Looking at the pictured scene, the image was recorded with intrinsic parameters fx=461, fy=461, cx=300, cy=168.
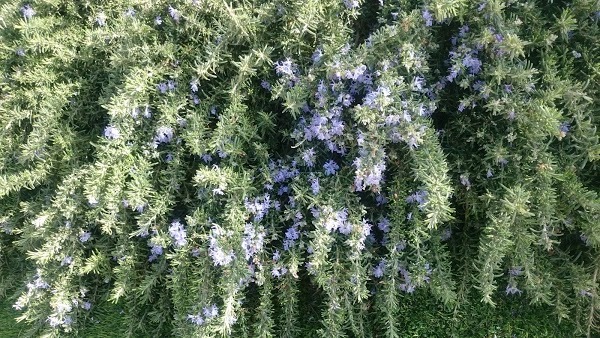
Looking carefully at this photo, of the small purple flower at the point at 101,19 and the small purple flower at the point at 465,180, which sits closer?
the small purple flower at the point at 465,180

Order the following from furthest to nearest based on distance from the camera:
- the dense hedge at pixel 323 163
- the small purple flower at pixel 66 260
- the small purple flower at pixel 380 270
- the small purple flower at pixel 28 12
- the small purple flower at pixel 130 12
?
the small purple flower at pixel 28 12 → the small purple flower at pixel 66 260 → the small purple flower at pixel 130 12 → the small purple flower at pixel 380 270 → the dense hedge at pixel 323 163

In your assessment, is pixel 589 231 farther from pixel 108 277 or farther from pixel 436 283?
pixel 108 277

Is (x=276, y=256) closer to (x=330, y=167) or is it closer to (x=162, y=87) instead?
(x=330, y=167)

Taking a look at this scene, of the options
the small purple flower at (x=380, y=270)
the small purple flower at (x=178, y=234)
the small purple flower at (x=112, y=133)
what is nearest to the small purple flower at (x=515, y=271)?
the small purple flower at (x=380, y=270)

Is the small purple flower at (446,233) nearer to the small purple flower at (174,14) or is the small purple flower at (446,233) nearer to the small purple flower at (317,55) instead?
the small purple flower at (317,55)

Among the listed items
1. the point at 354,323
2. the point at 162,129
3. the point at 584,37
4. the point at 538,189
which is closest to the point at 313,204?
the point at 354,323

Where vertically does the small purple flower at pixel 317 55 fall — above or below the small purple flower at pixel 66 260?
above

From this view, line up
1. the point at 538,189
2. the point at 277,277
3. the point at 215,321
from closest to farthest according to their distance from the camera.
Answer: the point at 538,189, the point at 215,321, the point at 277,277

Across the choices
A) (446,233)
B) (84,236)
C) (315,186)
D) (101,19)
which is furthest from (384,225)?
(101,19)
